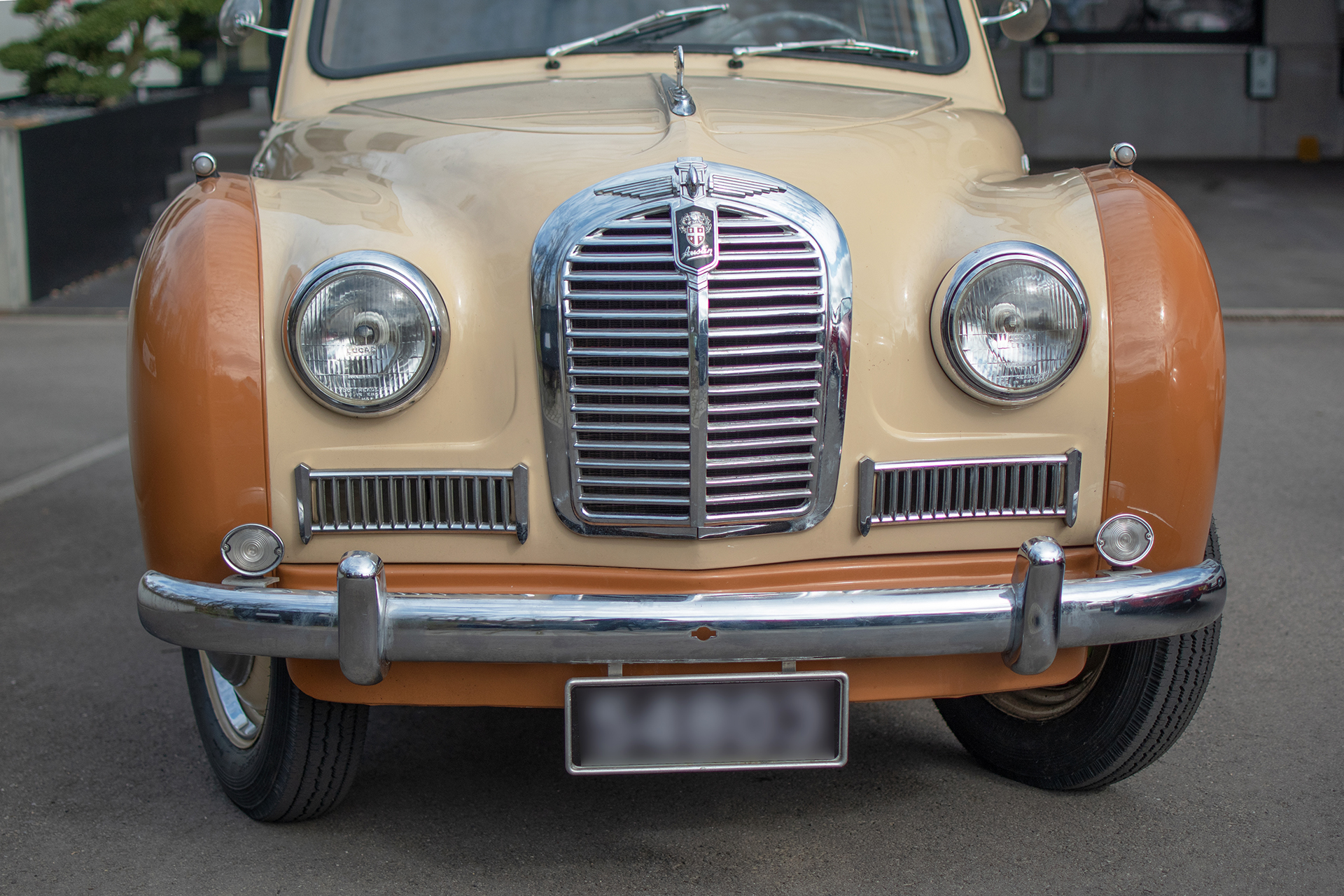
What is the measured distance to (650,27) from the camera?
10.5 feet

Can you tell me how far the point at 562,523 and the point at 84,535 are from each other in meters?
3.07

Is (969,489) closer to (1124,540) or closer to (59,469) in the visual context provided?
(1124,540)

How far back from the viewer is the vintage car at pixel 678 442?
2109mm

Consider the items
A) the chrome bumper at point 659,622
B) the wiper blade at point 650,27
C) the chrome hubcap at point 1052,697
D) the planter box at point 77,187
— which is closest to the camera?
the chrome bumper at point 659,622

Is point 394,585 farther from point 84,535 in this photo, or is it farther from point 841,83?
point 84,535

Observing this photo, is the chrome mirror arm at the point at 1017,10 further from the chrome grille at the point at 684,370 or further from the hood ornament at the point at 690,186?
the chrome grille at the point at 684,370

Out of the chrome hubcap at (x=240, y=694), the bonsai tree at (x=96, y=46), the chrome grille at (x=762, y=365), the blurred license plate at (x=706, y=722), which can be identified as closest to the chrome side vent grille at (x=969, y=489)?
the chrome grille at (x=762, y=365)

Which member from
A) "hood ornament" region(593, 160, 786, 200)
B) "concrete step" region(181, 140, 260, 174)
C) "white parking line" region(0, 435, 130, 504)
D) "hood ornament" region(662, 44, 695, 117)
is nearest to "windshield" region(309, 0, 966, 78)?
"hood ornament" region(662, 44, 695, 117)

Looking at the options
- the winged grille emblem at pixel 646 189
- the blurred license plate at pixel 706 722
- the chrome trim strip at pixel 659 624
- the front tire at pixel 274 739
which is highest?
the winged grille emblem at pixel 646 189

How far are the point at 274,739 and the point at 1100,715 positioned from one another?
1.62 meters

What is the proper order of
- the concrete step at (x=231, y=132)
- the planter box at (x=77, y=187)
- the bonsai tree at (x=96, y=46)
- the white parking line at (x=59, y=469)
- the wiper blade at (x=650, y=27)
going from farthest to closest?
the concrete step at (x=231, y=132) < the bonsai tree at (x=96, y=46) < the planter box at (x=77, y=187) < the white parking line at (x=59, y=469) < the wiper blade at (x=650, y=27)

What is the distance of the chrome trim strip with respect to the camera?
2068 mm

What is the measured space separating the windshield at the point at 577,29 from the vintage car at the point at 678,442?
1.02m

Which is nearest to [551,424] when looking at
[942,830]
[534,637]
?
[534,637]
